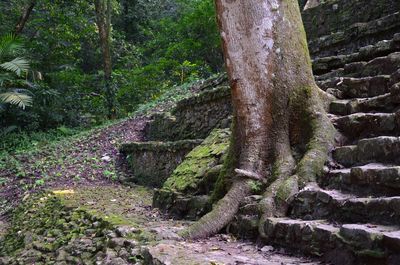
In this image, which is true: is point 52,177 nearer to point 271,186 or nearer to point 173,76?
point 271,186

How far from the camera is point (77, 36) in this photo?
14.2 meters

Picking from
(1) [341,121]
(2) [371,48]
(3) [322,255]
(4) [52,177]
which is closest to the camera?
(3) [322,255]

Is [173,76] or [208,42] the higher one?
[208,42]

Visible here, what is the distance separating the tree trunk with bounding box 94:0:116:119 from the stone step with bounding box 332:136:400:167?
409 inches

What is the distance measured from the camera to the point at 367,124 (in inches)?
136

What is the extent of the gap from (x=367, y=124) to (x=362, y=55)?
1594mm

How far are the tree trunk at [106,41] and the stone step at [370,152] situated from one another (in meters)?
10.4

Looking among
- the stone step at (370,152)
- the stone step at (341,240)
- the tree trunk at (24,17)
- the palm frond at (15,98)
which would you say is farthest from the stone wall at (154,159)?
the tree trunk at (24,17)

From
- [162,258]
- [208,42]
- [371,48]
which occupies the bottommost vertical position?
[162,258]

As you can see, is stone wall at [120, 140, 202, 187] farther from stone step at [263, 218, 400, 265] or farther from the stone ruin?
stone step at [263, 218, 400, 265]

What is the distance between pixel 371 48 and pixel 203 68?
28.9 ft

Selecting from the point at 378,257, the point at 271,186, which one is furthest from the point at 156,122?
the point at 378,257

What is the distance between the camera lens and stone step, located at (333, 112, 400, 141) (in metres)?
3.21

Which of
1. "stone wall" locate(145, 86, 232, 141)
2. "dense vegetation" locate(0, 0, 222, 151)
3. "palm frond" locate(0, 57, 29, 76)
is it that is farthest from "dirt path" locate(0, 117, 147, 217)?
"dense vegetation" locate(0, 0, 222, 151)
